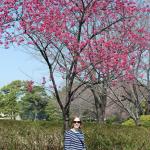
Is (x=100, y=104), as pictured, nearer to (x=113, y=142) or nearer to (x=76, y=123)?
(x=113, y=142)

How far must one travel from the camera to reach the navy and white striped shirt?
7.09 metres

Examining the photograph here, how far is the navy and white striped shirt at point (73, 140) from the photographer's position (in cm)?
709

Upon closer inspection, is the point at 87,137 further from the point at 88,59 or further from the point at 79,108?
the point at 79,108

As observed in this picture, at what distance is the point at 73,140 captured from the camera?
7.09 m

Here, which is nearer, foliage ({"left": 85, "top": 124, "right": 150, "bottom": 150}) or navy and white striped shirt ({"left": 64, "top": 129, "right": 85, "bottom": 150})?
navy and white striped shirt ({"left": 64, "top": 129, "right": 85, "bottom": 150})

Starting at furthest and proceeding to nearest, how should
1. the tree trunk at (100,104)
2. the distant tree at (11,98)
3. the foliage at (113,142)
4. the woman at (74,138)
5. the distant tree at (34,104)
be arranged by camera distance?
the distant tree at (34,104) → the distant tree at (11,98) → the tree trunk at (100,104) → the foliage at (113,142) → the woman at (74,138)

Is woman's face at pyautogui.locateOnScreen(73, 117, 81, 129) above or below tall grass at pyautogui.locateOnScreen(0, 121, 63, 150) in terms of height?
above

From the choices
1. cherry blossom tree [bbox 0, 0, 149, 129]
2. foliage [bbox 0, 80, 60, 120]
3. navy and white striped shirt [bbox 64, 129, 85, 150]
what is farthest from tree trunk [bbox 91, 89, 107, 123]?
foliage [bbox 0, 80, 60, 120]

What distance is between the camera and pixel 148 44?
68.4 feet

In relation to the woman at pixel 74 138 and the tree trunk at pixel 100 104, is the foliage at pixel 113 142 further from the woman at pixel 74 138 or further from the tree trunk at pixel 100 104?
the tree trunk at pixel 100 104

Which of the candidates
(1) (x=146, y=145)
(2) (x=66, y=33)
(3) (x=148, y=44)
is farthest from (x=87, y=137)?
(3) (x=148, y=44)

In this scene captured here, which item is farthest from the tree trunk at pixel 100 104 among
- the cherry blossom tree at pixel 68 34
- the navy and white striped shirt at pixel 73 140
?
the navy and white striped shirt at pixel 73 140

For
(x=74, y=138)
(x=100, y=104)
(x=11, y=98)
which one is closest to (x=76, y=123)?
(x=74, y=138)

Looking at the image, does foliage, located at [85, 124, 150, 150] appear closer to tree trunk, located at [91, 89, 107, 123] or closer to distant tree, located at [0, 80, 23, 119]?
tree trunk, located at [91, 89, 107, 123]
